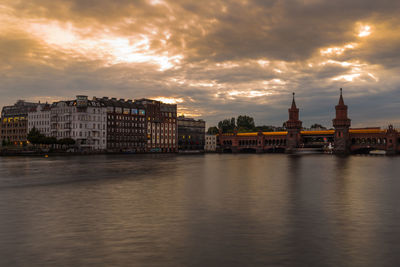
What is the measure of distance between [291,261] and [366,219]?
1165 cm

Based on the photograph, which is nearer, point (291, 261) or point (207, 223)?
point (291, 261)

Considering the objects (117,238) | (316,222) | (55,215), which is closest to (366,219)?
(316,222)

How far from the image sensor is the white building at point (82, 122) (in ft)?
601

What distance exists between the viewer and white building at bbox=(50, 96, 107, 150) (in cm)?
18325

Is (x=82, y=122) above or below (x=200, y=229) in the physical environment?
above

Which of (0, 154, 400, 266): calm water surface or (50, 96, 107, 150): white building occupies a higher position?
(50, 96, 107, 150): white building

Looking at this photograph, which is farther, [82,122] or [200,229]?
[82,122]

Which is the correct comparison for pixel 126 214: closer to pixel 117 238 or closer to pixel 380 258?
pixel 117 238

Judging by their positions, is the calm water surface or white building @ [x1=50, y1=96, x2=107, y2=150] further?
white building @ [x1=50, y1=96, x2=107, y2=150]

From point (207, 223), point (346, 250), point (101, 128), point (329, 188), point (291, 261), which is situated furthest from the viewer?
point (101, 128)

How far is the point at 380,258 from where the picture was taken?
53.1 ft

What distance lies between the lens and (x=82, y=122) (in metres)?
184

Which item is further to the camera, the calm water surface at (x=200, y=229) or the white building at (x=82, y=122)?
the white building at (x=82, y=122)

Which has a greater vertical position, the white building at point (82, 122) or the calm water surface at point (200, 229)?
the white building at point (82, 122)
